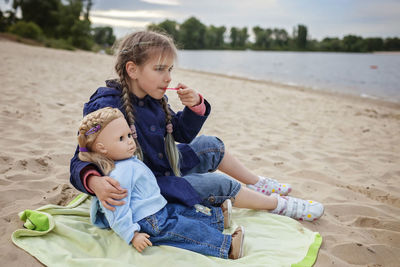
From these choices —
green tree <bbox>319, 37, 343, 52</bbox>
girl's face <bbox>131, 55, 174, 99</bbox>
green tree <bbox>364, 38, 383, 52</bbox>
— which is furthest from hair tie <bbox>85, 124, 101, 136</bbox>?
green tree <bbox>319, 37, 343, 52</bbox>

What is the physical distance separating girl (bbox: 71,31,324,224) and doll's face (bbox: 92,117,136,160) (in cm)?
12

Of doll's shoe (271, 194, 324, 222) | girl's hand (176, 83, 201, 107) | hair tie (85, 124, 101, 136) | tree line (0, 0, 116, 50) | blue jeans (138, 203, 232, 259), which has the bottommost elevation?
doll's shoe (271, 194, 324, 222)

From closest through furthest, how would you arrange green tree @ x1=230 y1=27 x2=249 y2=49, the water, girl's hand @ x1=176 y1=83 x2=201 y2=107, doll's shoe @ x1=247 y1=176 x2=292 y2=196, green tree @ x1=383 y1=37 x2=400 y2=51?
girl's hand @ x1=176 y1=83 x2=201 y2=107 → doll's shoe @ x1=247 y1=176 x2=292 y2=196 → the water → green tree @ x1=383 y1=37 x2=400 y2=51 → green tree @ x1=230 y1=27 x2=249 y2=49

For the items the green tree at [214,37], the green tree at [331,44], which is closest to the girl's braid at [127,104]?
the green tree at [331,44]

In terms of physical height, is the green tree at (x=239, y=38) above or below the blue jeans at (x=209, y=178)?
above

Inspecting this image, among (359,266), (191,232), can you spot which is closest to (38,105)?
(191,232)

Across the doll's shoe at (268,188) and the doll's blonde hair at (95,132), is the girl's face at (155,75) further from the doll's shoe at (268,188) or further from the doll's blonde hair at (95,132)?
the doll's shoe at (268,188)

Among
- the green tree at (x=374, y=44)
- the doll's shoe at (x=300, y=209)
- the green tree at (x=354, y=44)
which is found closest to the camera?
the doll's shoe at (x=300, y=209)

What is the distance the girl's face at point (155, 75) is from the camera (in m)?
1.93

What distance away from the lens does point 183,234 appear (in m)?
1.75

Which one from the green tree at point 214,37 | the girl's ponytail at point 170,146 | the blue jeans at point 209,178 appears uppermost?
the green tree at point 214,37

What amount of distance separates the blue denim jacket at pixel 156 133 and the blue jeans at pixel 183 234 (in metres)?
0.15

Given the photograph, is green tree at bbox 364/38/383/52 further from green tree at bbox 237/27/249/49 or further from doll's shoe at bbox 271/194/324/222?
doll's shoe at bbox 271/194/324/222

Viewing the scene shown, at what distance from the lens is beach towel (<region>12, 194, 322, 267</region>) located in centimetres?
164
